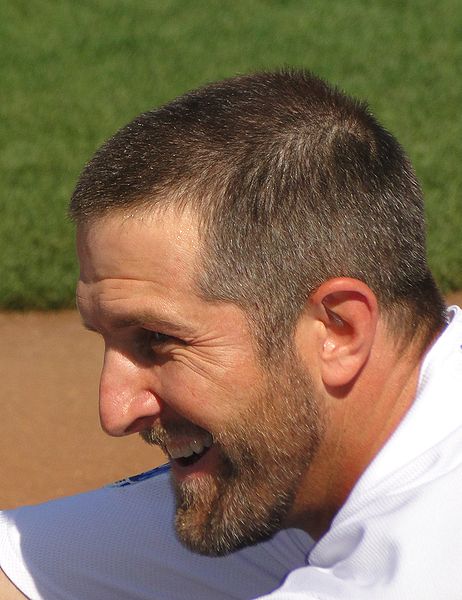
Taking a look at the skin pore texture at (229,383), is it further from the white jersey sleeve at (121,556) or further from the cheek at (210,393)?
the white jersey sleeve at (121,556)

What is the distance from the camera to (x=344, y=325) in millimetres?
2074

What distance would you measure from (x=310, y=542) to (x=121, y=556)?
52 centimetres

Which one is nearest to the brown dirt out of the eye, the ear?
the eye

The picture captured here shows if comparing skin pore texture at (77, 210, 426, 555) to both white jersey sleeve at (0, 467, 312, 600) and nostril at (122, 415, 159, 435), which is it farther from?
white jersey sleeve at (0, 467, 312, 600)

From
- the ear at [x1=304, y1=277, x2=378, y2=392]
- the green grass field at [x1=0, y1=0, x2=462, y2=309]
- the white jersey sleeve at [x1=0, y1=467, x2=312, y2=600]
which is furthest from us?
the green grass field at [x1=0, y1=0, x2=462, y2=309]

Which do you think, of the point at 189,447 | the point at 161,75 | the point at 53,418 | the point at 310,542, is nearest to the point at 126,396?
the point at 189,447

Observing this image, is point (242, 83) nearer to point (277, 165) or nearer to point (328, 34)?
point (277, 165)

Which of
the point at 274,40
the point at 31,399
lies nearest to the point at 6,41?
the point at 274,40

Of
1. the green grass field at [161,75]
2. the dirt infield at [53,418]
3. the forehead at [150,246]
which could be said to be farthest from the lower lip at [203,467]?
the green grass field at [161,75]

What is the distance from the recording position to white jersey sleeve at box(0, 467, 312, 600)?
267cm

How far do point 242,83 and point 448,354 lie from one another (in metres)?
0.73

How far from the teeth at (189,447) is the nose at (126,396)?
0.23 ft

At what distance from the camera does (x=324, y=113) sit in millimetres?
2266

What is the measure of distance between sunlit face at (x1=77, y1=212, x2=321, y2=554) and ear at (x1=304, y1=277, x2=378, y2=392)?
0.06 meters
